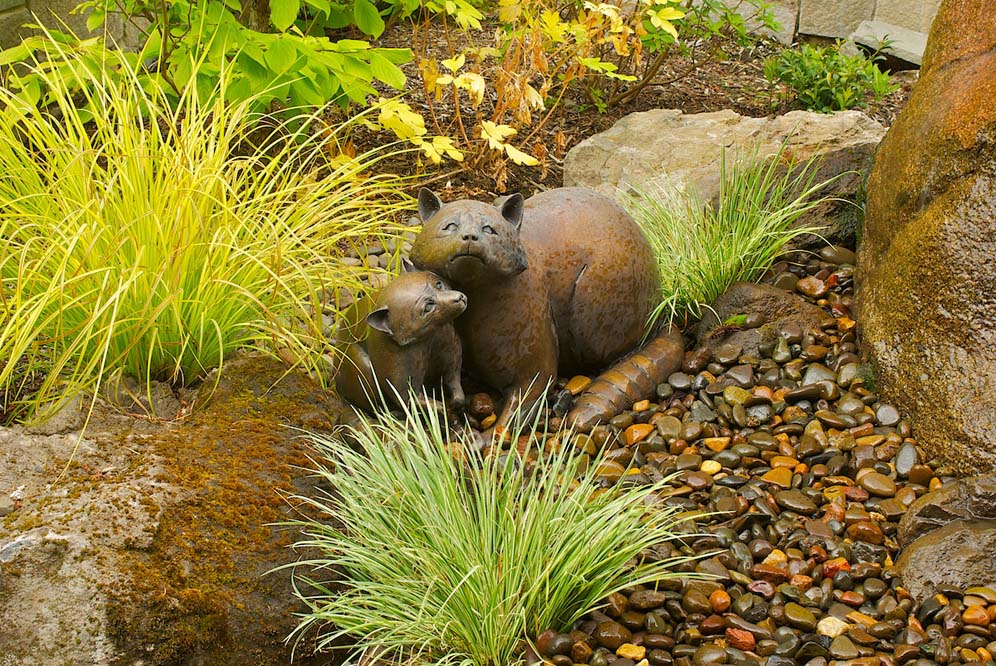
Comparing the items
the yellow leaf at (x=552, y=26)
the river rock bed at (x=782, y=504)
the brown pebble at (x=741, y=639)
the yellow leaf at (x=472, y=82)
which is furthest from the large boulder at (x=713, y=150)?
the brown pebble at (x=741, y=639)

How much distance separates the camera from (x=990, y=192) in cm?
393

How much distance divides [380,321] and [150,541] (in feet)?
3.69

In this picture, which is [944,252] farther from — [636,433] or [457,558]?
[457,558]

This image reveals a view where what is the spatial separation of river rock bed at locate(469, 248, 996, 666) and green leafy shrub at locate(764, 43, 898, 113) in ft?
8.82

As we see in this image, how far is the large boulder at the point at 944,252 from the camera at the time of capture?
3.82m

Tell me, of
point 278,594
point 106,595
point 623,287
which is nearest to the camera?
point 106,595

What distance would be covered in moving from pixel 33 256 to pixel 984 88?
3.78 metres

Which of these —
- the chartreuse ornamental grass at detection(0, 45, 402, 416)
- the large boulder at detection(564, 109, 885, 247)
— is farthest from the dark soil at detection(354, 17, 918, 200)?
the chartreuse ornamental grass at detection(0, 45, 402, 416)

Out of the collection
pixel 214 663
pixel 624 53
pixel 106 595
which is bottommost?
pixel 214 663

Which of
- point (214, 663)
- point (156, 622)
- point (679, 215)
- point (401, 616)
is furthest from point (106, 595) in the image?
point (679, 215)

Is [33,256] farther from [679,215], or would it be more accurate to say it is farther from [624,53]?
[624,53]

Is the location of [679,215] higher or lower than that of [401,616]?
higher

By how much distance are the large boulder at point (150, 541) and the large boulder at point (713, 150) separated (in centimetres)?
282

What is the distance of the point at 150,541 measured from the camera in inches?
127
